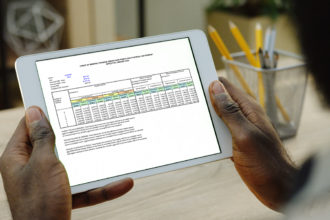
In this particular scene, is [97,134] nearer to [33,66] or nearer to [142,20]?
[33,66]

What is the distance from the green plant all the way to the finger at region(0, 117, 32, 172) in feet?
5.92

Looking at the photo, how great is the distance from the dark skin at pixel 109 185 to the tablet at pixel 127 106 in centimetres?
3

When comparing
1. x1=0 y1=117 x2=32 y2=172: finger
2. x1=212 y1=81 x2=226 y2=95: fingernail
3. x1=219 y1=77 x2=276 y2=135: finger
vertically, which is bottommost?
x1=219 y1=77 x2=276 y2=135: finger

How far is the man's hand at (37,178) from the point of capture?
0.46m

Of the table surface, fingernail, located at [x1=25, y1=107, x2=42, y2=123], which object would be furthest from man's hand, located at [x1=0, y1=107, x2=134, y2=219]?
the table surface

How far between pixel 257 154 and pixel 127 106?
223 millimetres

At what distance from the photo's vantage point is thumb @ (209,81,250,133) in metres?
0.58

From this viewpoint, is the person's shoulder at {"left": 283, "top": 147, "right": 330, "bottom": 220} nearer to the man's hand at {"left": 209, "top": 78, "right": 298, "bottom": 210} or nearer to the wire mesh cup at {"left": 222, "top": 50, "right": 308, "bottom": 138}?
the man's hand at {"left": 209, "top": 78, "right": 298, "bottom": 210}

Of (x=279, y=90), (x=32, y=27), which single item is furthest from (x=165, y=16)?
(x=279, y=90)

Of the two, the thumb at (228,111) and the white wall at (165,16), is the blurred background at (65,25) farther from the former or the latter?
the thumb at (228,111)

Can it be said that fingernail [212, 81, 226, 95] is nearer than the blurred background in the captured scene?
Yes

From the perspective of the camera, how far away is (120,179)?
1.77 ft

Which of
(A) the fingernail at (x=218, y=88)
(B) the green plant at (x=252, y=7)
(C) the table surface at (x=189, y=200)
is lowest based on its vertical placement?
(C) the table surface at (x=189, y=200)

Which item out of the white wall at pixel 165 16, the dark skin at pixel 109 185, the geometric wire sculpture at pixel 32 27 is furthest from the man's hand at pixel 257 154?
the white wall at pixel 165 16
